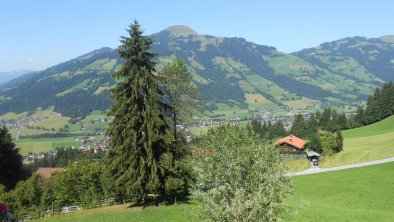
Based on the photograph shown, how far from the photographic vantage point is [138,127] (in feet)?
126

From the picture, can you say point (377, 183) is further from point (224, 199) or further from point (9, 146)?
point (9, 146)

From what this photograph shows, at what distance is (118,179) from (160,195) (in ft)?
20.4

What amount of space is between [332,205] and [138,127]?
74.5 ft

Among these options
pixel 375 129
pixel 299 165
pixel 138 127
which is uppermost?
pixel 138 127

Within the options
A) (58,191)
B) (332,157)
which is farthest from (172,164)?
(332,157)

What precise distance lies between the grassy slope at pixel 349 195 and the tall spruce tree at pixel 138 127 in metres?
14.7

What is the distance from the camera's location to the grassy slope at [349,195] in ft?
113

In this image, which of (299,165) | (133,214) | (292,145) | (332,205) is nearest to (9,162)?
(133,214)

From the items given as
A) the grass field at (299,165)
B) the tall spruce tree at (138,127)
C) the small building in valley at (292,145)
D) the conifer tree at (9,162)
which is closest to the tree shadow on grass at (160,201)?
the tall spruce tree at (138,127)

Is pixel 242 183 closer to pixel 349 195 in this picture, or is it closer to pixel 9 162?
pixel 349 195

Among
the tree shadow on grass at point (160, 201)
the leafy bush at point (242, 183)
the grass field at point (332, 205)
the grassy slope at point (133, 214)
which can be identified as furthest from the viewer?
the tree shadow on grass at point (160, 201)

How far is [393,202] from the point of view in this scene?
129 ft

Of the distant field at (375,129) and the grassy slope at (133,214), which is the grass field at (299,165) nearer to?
the distant field at (375,129)

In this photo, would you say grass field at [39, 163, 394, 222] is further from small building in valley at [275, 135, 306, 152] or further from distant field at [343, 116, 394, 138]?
distant field at [343, 116, 394, 138]
